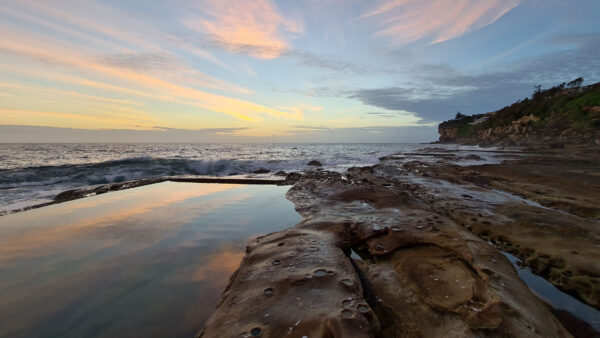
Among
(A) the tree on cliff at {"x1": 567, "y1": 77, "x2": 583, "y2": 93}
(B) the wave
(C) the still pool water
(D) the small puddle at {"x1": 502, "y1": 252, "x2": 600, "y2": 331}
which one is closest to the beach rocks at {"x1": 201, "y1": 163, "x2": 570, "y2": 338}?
(D) the small puddle at {"x1": 502, "y1": 252, "x2": 600, "y2": 331}

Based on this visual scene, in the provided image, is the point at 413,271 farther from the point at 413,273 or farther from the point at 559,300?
the point at 559,300

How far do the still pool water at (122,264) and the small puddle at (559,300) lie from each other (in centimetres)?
288

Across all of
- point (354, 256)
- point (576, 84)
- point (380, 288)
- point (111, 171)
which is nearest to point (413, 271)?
point (380, 288)

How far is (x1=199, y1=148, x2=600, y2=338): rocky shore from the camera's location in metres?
1.50

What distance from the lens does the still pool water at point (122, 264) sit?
1874 millimetres

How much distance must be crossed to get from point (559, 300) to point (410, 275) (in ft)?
3.99

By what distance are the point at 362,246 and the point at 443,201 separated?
3008 millimetres

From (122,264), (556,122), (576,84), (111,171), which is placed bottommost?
(111,171)

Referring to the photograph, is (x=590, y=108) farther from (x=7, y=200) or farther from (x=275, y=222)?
(x=7, y=200)

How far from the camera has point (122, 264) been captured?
2.73 m

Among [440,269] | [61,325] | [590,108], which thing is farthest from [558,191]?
[590,108]

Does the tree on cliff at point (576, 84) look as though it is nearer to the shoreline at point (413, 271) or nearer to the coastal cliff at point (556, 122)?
the coastal cliff at point (556, 122)

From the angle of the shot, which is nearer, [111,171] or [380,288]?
[380,288]

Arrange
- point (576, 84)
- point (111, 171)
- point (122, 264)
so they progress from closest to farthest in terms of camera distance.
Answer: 1. point (122, 264)
2. point (111, 171)
3. point (576, 84)
